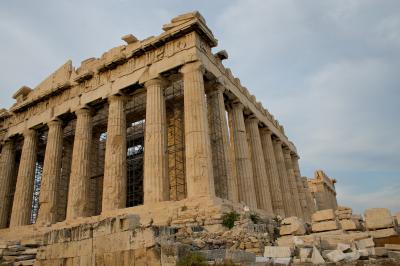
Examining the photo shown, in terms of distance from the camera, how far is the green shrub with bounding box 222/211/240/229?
12375 millimetres

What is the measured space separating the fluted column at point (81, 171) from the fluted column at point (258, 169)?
9.85m

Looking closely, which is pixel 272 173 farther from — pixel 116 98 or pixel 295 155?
pixel 116 98

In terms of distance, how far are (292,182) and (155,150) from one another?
48.8 ft

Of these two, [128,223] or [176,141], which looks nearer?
[128,223]

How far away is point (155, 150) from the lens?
16422 mm

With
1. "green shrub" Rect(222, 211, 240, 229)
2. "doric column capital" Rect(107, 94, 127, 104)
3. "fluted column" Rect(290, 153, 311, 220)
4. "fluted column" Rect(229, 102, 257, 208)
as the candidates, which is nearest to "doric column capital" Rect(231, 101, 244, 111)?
"fluted column" Rect(229, 102, 257, 208)

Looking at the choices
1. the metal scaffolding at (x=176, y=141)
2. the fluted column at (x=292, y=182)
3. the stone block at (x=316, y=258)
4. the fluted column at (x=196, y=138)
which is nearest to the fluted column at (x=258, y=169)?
the metal scaffolding at (x=176, y=141)

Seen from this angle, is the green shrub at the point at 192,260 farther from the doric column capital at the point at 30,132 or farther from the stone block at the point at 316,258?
the doric column capital at the point at 30,132

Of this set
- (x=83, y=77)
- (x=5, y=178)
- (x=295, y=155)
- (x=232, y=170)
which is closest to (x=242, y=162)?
(x=232, y=170)

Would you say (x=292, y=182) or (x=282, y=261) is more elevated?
(x=292, y=182)

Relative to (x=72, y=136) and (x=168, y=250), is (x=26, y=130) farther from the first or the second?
(x=168, y=250)

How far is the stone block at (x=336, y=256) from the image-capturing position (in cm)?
734

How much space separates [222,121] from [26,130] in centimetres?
1397

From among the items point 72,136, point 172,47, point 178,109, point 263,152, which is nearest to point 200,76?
point 172,47
